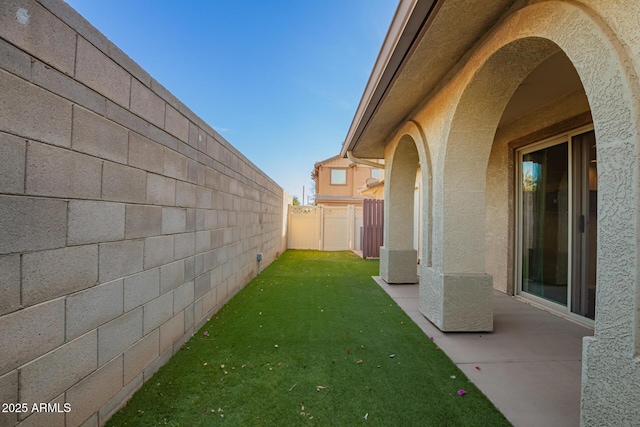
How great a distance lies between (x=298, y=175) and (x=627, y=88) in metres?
44.1

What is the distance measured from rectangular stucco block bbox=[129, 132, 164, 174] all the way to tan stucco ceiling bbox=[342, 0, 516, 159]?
102 inches

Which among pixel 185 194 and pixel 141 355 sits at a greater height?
pixel 185 194

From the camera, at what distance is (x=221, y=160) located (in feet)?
14.2

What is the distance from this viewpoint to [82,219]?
1725 millimetres

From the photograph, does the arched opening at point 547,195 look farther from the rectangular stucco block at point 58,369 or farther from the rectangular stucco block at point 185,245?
the rectangular stucco block at point 58,369

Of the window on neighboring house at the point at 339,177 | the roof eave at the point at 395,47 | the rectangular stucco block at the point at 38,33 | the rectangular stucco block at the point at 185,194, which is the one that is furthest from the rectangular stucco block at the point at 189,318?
the window on neighboring house at the point at 339,177

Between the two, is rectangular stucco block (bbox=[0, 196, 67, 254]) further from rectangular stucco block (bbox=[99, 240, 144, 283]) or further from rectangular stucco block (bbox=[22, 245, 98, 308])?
rectangular stucco block (bbox=[99, 240, 144, 283])

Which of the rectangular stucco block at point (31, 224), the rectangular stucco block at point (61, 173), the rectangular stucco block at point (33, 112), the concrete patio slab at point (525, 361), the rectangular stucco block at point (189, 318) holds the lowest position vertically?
the concrete patio slab at point (525, 361)

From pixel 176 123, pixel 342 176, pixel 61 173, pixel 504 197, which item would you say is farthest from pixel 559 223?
pixel 342 176

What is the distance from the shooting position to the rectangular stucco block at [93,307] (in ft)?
5.40

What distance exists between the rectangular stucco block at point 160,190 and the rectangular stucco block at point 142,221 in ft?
0.27

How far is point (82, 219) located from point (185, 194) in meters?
1.45

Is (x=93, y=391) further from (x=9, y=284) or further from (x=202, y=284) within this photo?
(x=202, y=284)

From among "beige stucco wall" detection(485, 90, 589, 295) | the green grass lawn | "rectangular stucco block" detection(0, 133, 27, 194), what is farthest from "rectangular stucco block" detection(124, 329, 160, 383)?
"beige stucco wall" detection(485, 90, 589, 295)
